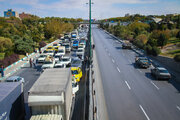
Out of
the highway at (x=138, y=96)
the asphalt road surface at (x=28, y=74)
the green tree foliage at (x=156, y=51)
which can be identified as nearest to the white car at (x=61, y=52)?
the asphalt road surface at (x=28, y=74)

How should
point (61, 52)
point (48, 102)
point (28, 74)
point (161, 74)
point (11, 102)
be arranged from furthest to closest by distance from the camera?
1. point (61, 52)
2. point (28, 74)
3. point (161, 74)
4. point (11, 102)
5. point (48, 102)

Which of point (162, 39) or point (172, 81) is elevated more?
point (162, 39)

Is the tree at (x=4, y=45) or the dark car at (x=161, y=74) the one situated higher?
the tree at (x=4, y=45)

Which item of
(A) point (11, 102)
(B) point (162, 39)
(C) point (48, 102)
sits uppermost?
(B) point (162, 39)

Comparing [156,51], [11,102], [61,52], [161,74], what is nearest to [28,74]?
[61,52]

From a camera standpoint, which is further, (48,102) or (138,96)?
(138,96)

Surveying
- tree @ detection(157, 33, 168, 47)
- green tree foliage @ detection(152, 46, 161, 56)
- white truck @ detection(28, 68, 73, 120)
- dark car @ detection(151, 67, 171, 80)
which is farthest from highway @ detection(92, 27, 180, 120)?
tree @ detection(157, 33, 168, 47)

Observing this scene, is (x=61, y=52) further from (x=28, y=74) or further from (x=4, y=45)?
(x=4, y=45)

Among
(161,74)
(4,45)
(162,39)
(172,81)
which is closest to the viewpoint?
(161,74)

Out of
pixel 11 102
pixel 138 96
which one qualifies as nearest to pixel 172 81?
pixel 138 96

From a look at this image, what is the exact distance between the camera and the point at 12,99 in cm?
852

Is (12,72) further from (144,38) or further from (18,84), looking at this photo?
(144,38)

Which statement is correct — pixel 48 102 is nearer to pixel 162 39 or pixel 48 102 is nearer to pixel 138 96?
pixel 138 96

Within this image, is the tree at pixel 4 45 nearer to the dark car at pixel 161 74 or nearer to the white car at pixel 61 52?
the white car at pixel 61 52
